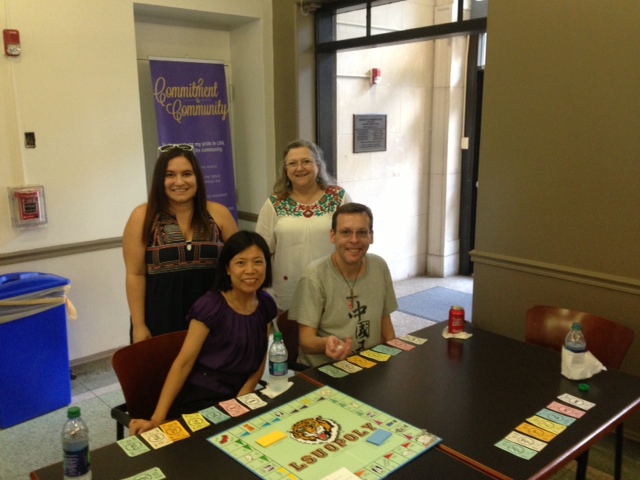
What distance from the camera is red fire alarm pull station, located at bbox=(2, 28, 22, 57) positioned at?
126 inches

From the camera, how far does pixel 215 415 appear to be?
5.47ft

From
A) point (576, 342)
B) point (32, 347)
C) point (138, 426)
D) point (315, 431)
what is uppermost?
point (576, 342)

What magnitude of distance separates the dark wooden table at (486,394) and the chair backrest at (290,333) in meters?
0.46

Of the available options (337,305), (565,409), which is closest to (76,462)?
(337,305)

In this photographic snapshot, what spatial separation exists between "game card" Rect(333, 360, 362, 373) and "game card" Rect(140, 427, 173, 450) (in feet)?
2.28

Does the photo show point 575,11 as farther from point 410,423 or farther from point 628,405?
point 410,423

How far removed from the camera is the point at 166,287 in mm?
2387

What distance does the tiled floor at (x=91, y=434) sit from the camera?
260 cm

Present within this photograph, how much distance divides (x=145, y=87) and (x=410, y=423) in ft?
11.7

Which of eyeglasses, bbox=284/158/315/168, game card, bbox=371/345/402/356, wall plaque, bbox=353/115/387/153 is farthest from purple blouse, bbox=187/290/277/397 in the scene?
wall plaque, bbox=353/115/387/153

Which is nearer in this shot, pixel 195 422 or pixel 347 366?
pixel 195 422

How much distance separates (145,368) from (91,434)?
1.20 metres

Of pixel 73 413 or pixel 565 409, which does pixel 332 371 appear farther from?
pixel 73 413

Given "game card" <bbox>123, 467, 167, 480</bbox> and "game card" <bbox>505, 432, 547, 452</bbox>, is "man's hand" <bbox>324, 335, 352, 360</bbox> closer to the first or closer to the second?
"game card" <bbox>505, 432, 547, 452</bbox>
